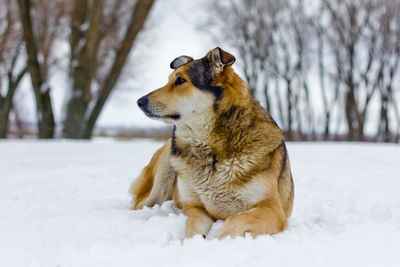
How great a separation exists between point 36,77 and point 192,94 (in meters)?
10.3

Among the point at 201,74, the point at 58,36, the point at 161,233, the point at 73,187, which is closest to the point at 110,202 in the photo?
the point at 73,187

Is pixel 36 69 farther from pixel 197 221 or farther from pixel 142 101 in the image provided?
pixel 197 221

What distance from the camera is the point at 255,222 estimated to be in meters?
2.59

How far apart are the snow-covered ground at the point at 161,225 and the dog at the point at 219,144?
1.05 feet

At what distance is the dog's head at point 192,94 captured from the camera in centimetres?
321

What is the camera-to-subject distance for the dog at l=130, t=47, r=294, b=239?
117 inches

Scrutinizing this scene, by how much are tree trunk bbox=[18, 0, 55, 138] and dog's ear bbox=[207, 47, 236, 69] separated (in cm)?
1013

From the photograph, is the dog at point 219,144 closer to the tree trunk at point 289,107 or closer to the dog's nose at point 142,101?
the dog's nose at point 142,101

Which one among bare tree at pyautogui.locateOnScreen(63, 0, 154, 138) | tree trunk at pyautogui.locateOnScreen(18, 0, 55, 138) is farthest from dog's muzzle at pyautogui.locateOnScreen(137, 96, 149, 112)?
tree trunk at pyautogui.locateOnScreen(18, 0, 55, 138)

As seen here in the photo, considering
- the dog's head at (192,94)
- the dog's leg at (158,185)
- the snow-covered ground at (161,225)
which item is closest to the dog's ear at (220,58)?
the dog's head at (192,94)

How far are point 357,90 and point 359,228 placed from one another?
2304 centimetres

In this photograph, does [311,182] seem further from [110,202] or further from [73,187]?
[73,187]

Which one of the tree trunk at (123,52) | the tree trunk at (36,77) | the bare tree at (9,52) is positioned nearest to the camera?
the tree trunk at (123,52)

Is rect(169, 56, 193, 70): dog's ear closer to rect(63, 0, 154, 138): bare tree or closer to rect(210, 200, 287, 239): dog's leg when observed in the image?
rect(210, 200, 287, 239): dog's leg
